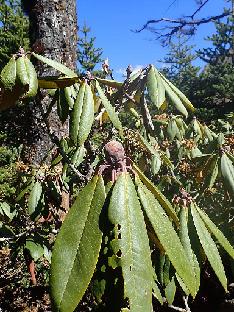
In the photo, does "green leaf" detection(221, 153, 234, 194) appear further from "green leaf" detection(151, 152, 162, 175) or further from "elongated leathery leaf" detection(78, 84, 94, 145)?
"elongated leathery leaf" detection(78, 84, 94, 145)

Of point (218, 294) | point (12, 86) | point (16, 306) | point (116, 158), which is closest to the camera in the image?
point (116, 158)

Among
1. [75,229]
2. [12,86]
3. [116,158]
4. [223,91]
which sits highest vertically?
[223,91]

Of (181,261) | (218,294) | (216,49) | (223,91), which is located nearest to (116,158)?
(181,261)

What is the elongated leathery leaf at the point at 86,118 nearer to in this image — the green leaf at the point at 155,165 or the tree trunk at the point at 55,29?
the green leaf at the point at 155,165

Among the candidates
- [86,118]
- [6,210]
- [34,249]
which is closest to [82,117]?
[86,118]

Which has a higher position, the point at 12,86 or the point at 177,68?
the point at 177,68

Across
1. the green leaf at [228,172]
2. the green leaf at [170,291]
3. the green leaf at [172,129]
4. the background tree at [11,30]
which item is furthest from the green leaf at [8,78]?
the background tree at [11,30]

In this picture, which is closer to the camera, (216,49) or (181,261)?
(181,261)

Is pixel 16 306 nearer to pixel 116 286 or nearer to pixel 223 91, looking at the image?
pixel 116 286
